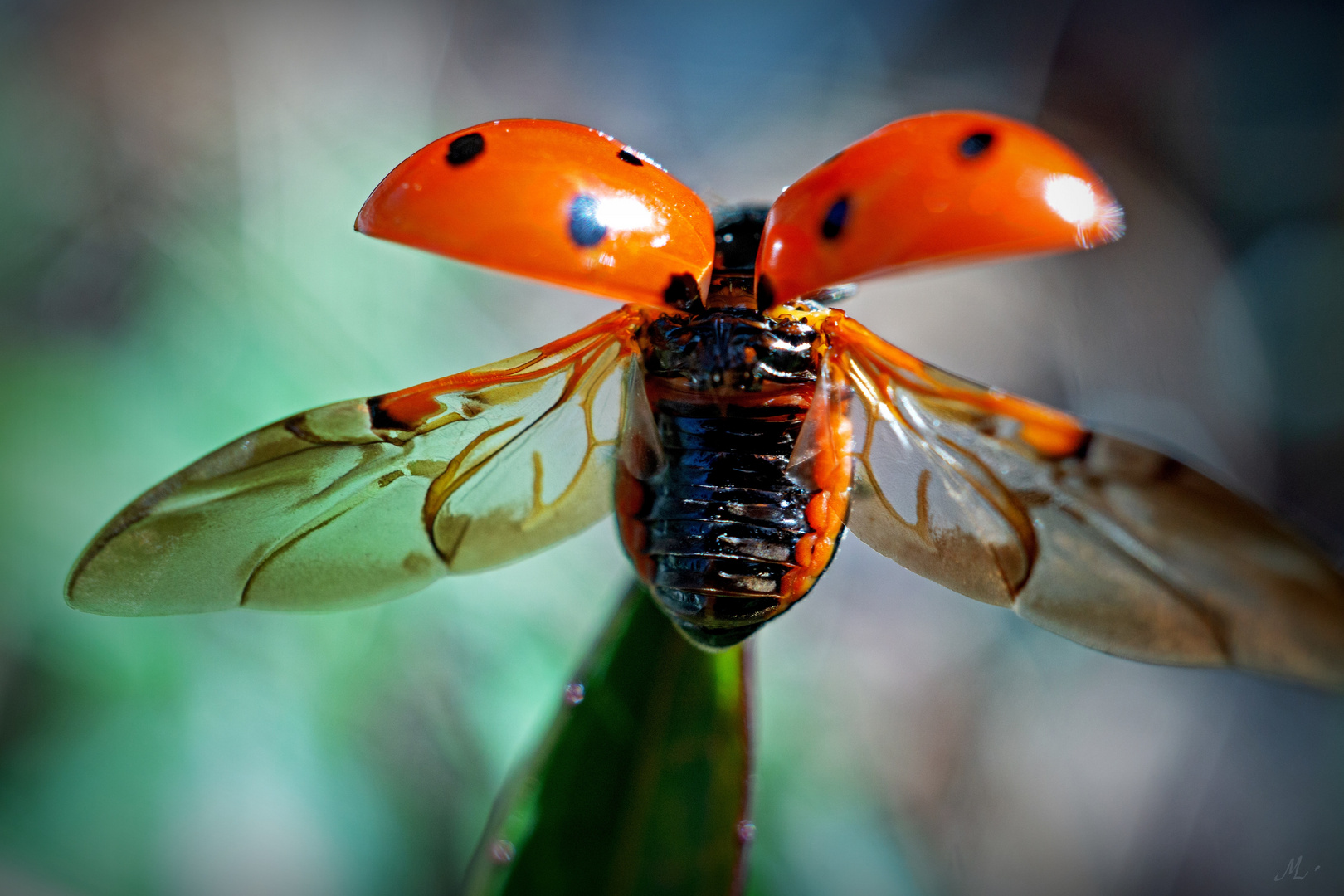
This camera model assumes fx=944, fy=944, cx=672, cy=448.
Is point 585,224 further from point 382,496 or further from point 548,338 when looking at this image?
point 548,338

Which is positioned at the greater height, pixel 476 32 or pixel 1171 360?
pixel 476 32

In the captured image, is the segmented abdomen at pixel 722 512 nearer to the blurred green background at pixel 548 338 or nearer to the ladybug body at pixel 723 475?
the ladybug body at pixel 723 475

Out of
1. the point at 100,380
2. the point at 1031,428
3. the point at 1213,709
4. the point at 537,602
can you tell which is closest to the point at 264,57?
the point at 100,380

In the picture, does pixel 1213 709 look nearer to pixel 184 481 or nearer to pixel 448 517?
pixel 448 517
